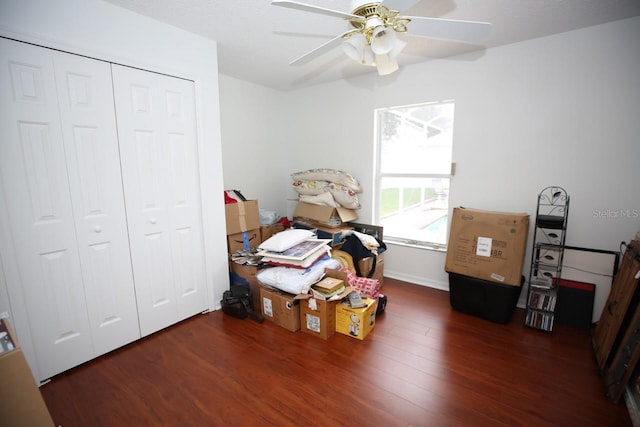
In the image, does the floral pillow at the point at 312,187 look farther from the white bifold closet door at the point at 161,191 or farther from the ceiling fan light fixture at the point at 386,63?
the ceiling fan light fixture at the point at 386,63

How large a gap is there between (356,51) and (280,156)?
271 centimetres

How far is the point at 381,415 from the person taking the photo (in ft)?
5.28

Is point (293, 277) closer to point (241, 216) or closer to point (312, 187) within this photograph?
point (241, 216)

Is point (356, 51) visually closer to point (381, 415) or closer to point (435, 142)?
point (435, 142)

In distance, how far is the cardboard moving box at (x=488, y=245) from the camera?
2416 millimetres

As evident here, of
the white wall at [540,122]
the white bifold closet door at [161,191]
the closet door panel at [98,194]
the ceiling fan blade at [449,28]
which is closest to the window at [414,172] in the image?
the white wall at [540,122]

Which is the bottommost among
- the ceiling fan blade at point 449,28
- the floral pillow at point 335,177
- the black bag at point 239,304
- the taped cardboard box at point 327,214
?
→ the black bag at point 239,304

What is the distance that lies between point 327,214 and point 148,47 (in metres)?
2.29

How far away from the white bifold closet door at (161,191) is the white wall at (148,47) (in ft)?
0.25

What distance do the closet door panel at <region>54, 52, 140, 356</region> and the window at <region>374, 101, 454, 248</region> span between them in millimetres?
2692

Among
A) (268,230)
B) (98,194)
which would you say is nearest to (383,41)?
(98,194)

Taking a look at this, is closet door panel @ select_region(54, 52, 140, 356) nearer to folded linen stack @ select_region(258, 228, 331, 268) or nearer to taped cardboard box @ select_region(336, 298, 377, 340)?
folded linen stack @ select_region(258, 228, 331, 268)

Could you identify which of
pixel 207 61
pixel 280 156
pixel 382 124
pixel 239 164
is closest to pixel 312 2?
pixel 207 61

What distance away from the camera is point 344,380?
1.88 meters
